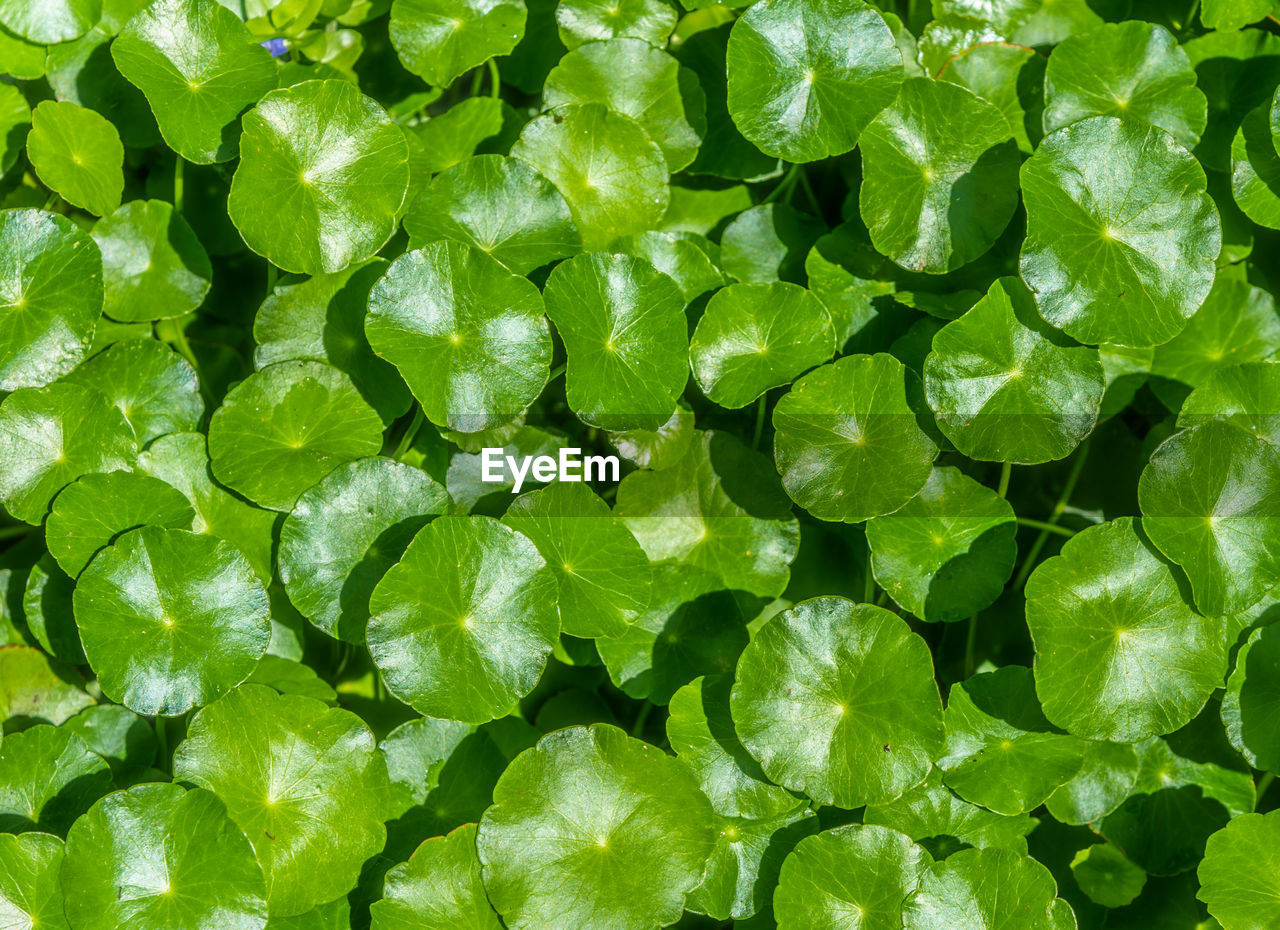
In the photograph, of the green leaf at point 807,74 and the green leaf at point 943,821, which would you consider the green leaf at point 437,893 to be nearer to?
the green leaf at point 943,821

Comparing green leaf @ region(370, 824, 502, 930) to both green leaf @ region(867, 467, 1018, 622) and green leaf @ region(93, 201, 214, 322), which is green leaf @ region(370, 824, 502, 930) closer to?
green leaf @ region(867, 467, 1018, 622)

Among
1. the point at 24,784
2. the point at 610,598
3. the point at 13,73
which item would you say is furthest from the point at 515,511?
the point at 13,73

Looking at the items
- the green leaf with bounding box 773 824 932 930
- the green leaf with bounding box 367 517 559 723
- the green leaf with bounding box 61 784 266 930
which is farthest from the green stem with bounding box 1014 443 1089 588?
the green leaf with bounding box 61 784 266 930

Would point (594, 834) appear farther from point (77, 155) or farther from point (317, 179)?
point (77, 155)

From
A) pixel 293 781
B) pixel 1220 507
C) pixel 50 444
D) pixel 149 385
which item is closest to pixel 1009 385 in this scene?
pixel 1220 507

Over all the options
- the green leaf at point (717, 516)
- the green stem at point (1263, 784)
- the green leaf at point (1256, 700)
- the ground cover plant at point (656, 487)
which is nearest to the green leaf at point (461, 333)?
the ground cover plant at point (656, 487)

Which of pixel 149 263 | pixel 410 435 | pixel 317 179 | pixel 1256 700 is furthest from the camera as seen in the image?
pixel 149 263
